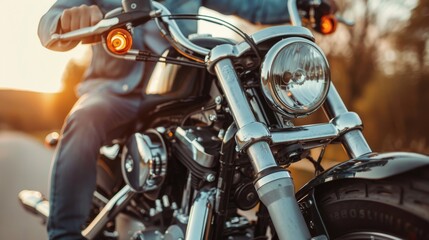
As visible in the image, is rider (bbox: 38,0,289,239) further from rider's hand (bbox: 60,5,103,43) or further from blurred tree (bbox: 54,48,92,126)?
rider's hand (bbox: 60,5,103,43)

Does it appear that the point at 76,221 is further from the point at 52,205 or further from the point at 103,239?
the point at 103,239

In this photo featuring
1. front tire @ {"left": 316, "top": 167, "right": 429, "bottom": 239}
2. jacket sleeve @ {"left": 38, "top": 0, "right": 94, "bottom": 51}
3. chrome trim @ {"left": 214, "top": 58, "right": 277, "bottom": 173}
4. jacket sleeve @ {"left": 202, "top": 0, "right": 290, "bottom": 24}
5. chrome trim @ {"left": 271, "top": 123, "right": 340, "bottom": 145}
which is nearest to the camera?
front tire @ {"left": 316, "top": 167, "right": 429, "bottom": 239}

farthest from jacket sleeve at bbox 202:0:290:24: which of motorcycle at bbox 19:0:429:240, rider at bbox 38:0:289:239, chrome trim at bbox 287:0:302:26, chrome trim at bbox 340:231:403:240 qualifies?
chrome trim at bbox 340:231:403:240

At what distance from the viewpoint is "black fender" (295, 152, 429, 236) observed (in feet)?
4.80

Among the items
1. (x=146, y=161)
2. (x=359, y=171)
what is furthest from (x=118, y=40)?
(x=359, y=171)

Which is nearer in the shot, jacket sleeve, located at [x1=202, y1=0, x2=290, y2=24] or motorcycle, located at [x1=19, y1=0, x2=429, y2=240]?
motorcycle, located at [x1=19, y1=0, x2=429, y2=240]

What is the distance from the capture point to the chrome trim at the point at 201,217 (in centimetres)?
185

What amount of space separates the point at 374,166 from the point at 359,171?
0.04 meters

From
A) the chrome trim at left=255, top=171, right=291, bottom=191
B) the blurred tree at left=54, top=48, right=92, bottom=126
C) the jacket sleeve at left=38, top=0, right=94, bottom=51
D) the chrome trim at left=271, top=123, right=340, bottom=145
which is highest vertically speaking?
the blurred tree at left=54, top=48, right=92, bottom=126

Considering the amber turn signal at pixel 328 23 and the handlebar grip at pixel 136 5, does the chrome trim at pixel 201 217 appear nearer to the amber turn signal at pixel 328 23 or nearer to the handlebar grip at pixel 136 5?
the handlebar grip at pixel 136 5

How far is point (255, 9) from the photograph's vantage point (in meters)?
2.60

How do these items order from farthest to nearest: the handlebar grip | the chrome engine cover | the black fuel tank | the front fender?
1. the chrome engine cover
2. the black fuel tank
3. the handlebar grip
4. the front fender

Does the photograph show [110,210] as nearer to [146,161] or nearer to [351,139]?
[146,161]

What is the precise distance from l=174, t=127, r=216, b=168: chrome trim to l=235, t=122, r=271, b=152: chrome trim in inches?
14.5
